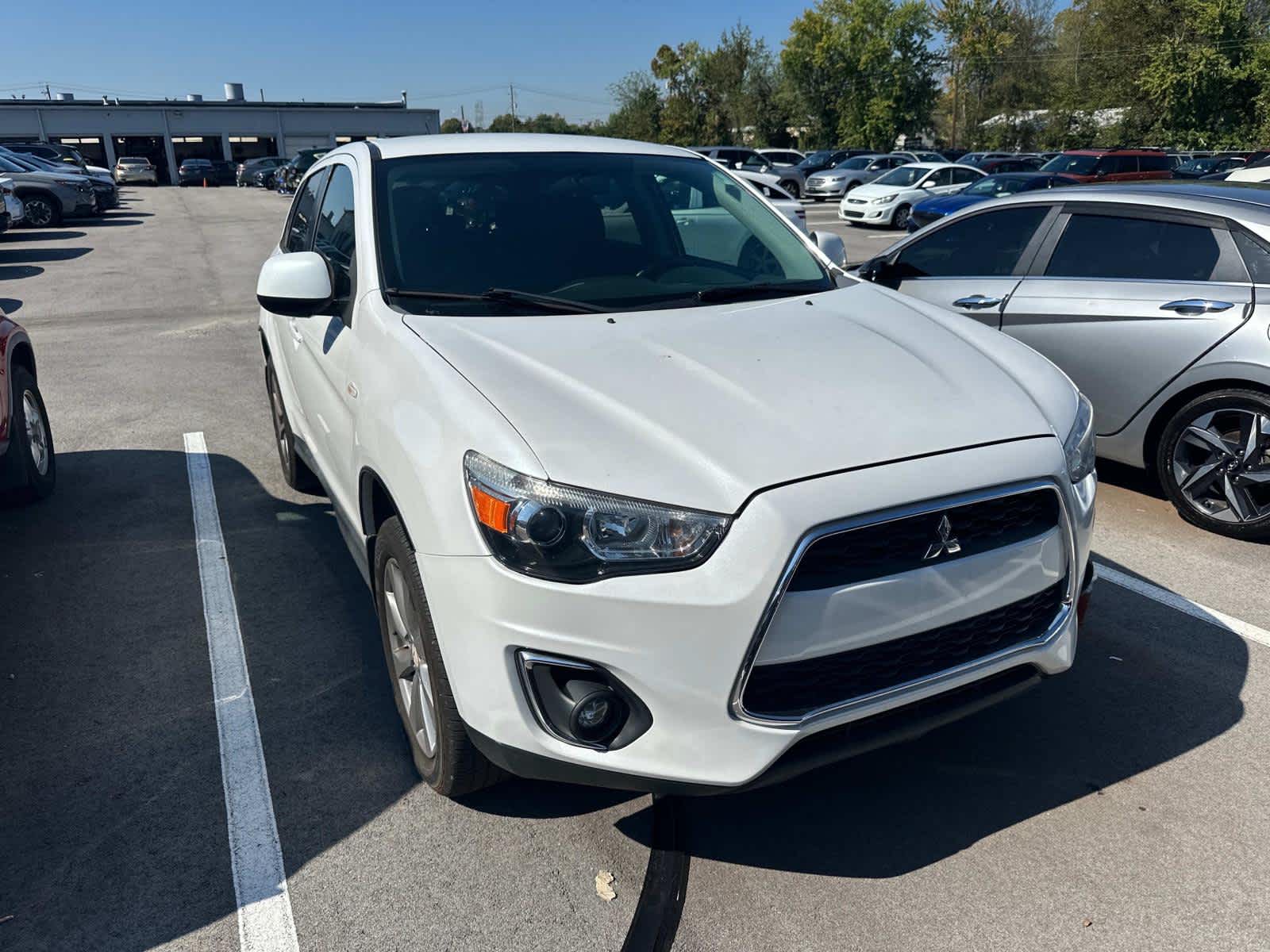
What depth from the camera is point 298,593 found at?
422 centimetres

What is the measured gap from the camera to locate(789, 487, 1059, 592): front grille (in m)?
2.21

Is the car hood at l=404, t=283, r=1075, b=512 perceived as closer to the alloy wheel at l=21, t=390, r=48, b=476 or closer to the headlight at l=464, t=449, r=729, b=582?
the headlight at l=464, t=449, r=729, b=582

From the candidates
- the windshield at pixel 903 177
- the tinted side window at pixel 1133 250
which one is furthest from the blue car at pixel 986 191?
the tinted side window at pixel 1133 250

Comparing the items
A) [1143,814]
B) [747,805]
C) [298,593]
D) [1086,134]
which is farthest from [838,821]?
[1086,134]

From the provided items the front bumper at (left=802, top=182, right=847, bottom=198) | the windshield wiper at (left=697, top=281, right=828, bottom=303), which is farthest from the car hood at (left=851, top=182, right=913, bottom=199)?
the windshield wiper at (left=697, top=281, right=828, bottom=303)

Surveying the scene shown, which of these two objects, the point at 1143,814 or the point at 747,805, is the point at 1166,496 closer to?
the point at 1143,814

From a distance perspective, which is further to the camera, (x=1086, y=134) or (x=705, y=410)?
(x=1086, y=134)

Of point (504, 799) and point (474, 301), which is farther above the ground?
point (474, 301)

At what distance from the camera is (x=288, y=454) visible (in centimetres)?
528

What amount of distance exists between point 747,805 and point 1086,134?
4858 cm

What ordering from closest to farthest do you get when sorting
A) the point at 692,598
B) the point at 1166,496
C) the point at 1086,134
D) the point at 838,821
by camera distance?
the point at 692,598, the point at 838,821, the point at 1166,496, the point at 1086,134

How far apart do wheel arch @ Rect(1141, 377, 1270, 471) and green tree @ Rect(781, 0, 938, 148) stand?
56006mm

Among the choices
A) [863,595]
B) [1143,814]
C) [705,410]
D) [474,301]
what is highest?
[474,301]

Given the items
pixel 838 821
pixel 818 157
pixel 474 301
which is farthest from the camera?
pixel 818 157
